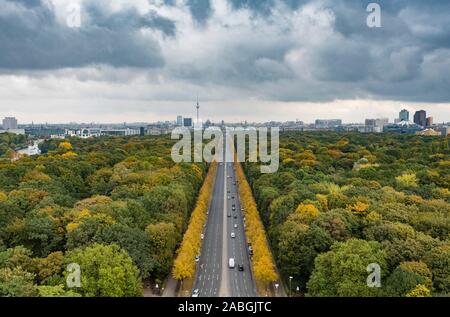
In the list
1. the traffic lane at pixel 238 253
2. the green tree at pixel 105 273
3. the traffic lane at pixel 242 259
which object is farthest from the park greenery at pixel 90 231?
the traffic lane at pixel 242 259

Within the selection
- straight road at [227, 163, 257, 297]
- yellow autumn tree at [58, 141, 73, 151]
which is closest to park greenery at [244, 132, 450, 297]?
straight road at [227, 163, 257, 297]

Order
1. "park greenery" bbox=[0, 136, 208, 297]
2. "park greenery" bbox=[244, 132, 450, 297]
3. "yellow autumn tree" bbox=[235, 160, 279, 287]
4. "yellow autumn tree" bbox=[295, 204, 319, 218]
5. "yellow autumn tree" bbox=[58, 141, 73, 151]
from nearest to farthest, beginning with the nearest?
1. "park greenery" bbox=[0, 136, 208, 297]
2. "park greenery" bbox=[244, 132, 450, 297]
3. "yellow autumn tree" bbox=[235, 160, 279, 287]
4. "yellow autumn tree" bbox=[295, 204, 319, 218]
5. "yellow autumn tree" bbox=[58, 141, 73, 151]

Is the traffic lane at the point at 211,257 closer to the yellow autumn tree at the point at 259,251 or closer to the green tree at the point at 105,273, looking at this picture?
the yellow autumn tree at the point at 259,251

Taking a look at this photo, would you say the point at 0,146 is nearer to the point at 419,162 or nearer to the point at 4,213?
the point at 4,213

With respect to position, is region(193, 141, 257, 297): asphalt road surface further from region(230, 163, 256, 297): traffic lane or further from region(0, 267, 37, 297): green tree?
region(0, 267, 37, 297): green tree

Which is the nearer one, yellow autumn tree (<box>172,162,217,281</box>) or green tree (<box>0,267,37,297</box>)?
green tree (<box>0,267,37,297</box>)

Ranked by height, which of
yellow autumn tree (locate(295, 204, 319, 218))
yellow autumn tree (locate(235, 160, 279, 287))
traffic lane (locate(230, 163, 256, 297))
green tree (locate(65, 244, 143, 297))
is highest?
yellow autumn tree (locate(295, 204, 319, 218))
